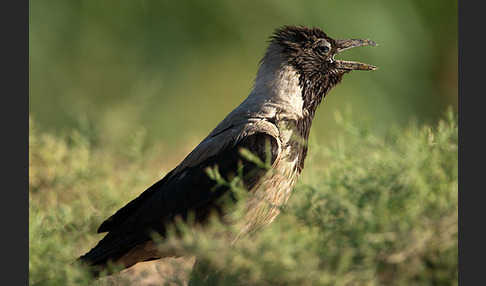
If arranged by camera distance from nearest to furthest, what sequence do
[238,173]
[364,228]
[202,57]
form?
[364,228] < [238,173] < [202,57]

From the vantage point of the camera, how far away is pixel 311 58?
→ 3.67 meters

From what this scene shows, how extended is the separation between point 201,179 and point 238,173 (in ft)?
0.68

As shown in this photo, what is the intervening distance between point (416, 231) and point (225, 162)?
3.97 feet

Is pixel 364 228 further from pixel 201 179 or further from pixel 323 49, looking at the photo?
pixel 323 49

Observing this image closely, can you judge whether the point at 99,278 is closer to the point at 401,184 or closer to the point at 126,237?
the point at 126,237

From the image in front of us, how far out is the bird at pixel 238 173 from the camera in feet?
10.2

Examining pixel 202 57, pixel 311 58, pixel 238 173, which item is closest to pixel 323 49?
pixel 311 58

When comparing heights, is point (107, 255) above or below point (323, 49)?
below

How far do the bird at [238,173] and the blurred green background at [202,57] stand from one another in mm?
2812

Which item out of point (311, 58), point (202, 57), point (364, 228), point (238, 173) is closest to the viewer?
point (364, 228)

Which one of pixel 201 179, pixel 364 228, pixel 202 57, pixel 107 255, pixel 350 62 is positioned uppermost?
pixel 202 57

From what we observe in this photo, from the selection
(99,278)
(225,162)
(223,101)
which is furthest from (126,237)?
(223,101)

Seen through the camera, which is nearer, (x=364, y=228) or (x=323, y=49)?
(x=364, y=228)

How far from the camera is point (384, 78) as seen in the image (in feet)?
21.6
